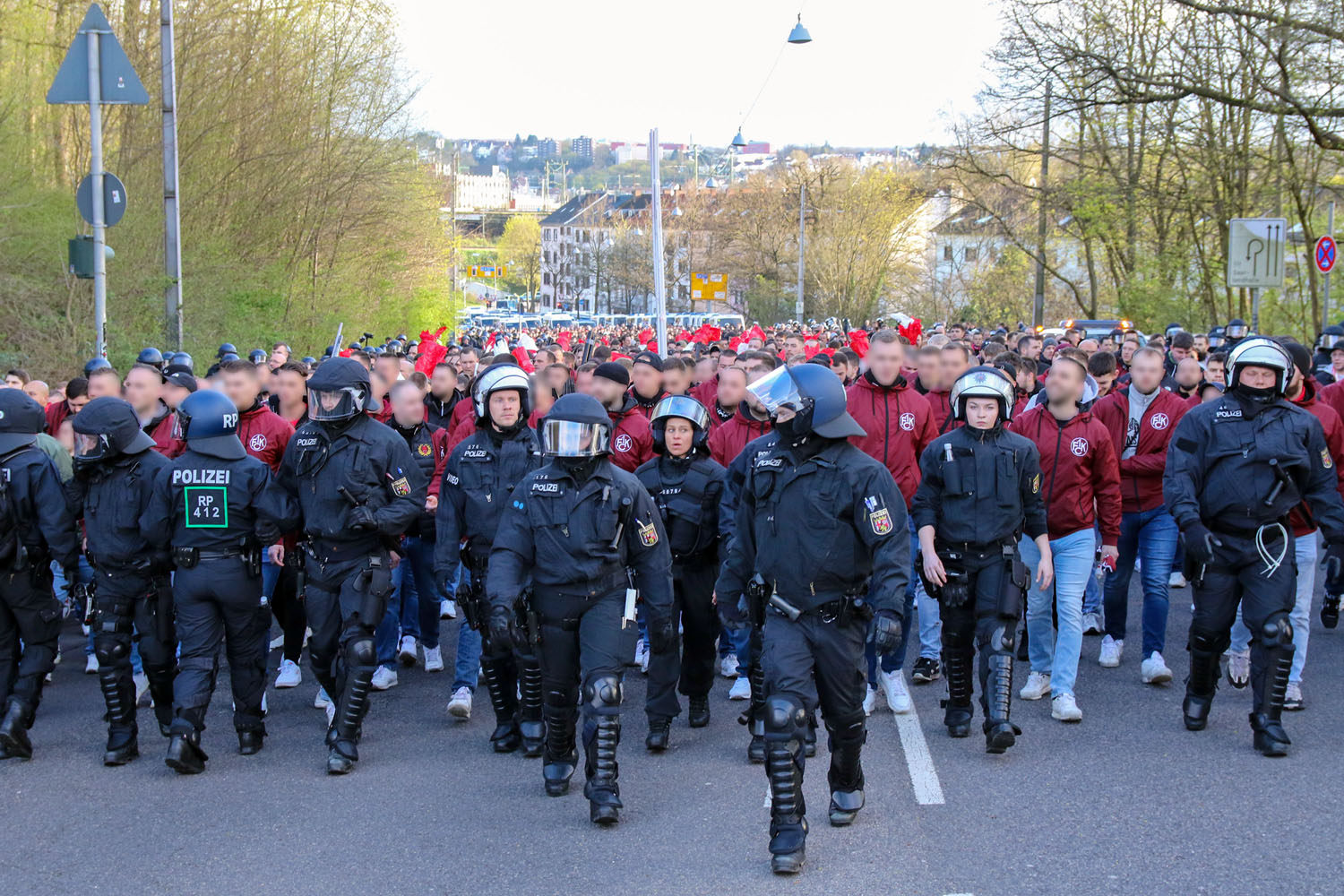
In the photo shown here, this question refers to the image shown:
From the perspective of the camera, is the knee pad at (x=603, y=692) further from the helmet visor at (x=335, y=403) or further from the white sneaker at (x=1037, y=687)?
the white sneaker at (x=1037, y=687)

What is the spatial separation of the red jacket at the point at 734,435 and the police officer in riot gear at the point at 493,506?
1.30 metres

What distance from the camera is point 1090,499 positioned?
24.7 ft

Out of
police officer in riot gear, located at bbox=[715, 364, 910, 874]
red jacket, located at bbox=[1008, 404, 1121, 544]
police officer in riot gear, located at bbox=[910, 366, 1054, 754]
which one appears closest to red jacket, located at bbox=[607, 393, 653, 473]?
police officer in riot gear, located at bbox=[910, 366, 1054, 754]

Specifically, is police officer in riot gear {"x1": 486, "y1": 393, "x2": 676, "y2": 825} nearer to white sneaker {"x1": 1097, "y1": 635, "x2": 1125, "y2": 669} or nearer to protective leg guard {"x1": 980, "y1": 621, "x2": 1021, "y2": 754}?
protective leg guard {"x1": 980, "y1": 621, "x2": 1021, "y2": 754}

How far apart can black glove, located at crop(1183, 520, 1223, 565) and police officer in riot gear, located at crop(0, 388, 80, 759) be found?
5.61 metres

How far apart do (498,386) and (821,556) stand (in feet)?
7.70

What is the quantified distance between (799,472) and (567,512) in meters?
1.12

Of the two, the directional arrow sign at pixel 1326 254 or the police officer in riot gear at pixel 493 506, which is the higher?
the directional arrow sign at pixel 1326 254

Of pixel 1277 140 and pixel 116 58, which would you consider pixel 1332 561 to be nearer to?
pixel 116 58

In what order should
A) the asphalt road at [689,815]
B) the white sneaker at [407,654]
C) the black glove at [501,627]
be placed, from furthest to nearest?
the white sneaker at [407,654] → the black glove at [501,627] → the asphalt road at [689,815]

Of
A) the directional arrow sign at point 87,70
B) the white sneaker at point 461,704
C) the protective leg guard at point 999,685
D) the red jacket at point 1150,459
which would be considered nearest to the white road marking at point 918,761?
the protective leg guard at point 999,685

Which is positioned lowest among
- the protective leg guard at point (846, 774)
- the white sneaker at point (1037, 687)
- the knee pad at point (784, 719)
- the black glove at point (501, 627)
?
the white sneaker at point (1037, 687)

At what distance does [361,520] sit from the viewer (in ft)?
21.7

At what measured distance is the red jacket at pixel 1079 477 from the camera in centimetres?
747
